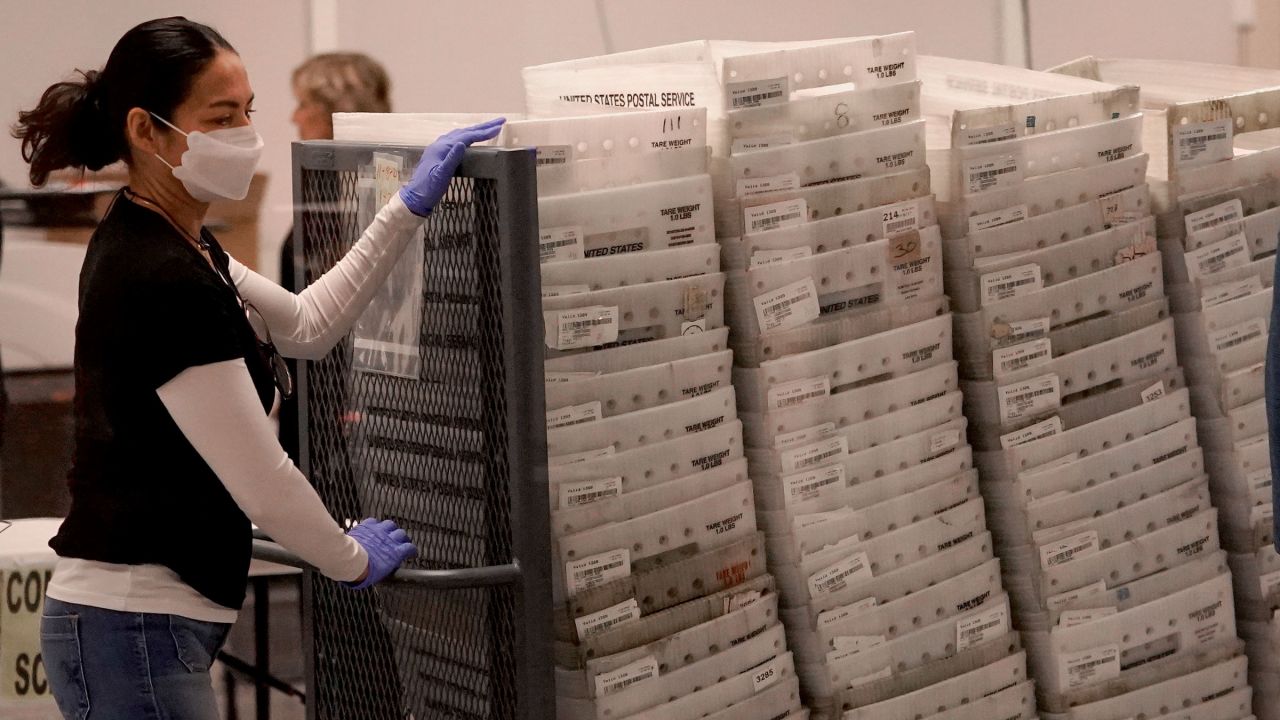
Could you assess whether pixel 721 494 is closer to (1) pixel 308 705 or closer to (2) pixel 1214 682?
(1) pixel 308 705

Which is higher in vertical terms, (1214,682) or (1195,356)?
(1195,356)

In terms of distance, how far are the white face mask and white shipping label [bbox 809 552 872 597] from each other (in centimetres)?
122

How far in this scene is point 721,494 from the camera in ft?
8.27

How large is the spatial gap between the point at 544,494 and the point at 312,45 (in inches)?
111

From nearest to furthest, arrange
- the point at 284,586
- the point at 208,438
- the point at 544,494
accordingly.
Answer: the point at 208,438 → the point at 544,494 → the point at 284,586

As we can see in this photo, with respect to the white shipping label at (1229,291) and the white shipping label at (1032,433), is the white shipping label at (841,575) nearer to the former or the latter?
the white shipping label at (1032,433)

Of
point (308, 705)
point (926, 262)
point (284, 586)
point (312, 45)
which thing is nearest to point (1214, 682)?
point (926, 262)

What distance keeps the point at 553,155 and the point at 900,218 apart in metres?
0.73

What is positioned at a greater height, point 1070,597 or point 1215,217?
point 1215,217

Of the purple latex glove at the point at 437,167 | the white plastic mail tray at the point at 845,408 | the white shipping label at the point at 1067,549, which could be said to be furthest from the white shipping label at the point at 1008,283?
the purple latex glove at the point at 437,167

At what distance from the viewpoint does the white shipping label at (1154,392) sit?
3021 millimetres

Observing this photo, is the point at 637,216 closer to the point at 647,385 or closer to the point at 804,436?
the point at 647,385

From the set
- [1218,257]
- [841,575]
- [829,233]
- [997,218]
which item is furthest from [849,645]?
[1218,257]

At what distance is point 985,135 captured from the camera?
9.12ft
